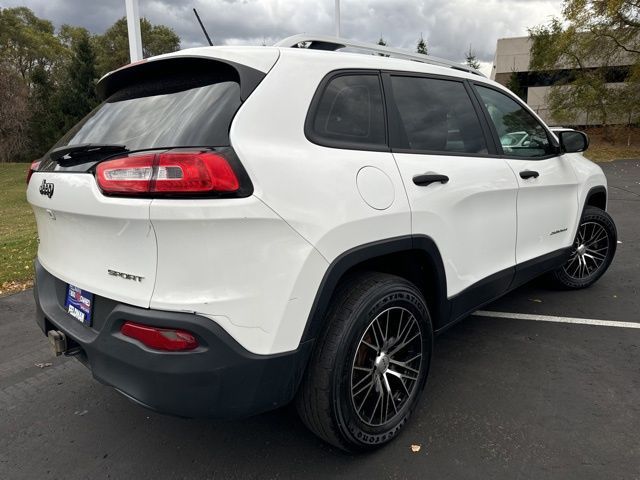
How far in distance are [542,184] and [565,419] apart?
65.9 inches

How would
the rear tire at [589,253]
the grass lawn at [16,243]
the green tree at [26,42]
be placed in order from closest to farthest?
the rear tire at [589,253]
the grass lawn at [16,243]
the green tree at [26,42]

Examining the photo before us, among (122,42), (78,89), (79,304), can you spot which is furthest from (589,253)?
(122,42)

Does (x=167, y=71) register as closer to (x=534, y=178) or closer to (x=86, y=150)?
(x=86, y=150)

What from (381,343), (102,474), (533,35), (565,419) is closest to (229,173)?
(381,343)

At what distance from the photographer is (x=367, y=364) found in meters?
2.30

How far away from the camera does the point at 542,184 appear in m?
3.48

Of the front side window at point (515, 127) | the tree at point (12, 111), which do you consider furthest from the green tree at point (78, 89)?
the front side window at point (515, 127)

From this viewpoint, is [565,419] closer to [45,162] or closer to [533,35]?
[45,162]

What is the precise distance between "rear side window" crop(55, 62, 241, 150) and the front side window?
1.93 metres

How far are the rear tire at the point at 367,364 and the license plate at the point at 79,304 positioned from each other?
3.22 ft

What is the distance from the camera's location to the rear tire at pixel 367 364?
2047mm

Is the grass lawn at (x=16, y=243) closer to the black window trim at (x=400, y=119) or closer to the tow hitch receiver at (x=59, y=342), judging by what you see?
the tow hitch receiver at (x=59, y=342)

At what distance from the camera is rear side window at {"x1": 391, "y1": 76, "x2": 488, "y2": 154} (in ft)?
8.38

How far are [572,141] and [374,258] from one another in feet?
8.25
